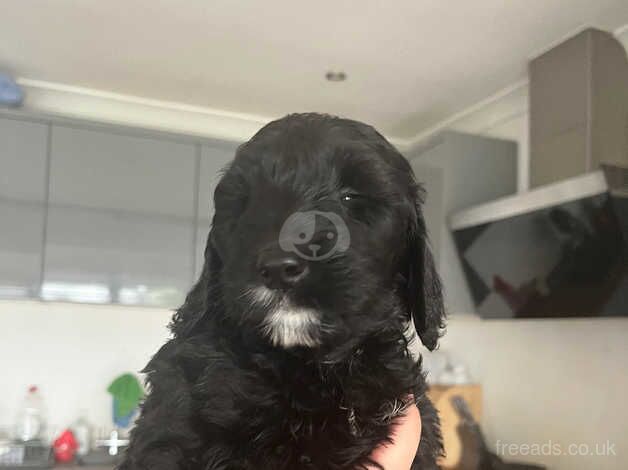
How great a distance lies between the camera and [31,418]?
315cm

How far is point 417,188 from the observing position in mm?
1002

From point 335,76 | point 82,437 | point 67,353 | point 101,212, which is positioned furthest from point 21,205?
point 335,76

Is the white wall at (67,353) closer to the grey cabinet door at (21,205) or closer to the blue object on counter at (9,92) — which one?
the grey cabinet door at (21,205)

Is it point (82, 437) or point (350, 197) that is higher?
point (350, 197)

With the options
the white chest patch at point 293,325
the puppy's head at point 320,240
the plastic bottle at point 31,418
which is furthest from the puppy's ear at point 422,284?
the plastic bottle at point 31,418

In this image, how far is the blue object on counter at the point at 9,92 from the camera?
3.03 m

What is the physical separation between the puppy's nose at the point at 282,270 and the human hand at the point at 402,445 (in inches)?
10.4

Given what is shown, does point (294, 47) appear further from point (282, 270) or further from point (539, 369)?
point (282, 270)

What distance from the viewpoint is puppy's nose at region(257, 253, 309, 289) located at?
0.75 m

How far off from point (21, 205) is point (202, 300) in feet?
7.80

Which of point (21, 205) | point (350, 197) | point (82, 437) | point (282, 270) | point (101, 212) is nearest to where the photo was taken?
point (282, 270)

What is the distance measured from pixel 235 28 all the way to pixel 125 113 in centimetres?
115

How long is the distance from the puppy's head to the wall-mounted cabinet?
2.30 m

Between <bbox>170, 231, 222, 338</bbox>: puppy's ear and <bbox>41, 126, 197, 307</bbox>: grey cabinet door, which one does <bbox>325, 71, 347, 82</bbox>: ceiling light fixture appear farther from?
<bbox>170, 231, 222, 338</bbox>: puppy's ear
